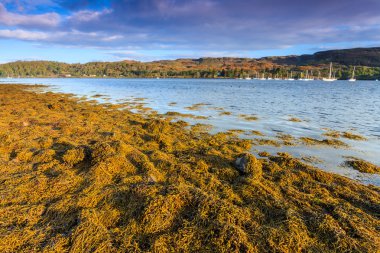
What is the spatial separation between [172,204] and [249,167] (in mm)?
2908

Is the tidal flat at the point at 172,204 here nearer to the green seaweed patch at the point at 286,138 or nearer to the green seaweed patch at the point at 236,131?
the green seaweed patch at the point at 286,138

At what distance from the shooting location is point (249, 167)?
6266 mm

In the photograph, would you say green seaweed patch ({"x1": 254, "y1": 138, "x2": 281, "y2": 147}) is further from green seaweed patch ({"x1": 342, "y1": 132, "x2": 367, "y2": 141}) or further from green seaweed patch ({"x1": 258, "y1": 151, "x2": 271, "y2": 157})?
green seaweed patch ({"x1": 342, "y1": 132, "x2": 367, "y2": 141})

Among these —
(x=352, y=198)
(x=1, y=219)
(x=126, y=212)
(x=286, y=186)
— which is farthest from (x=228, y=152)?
(x=1, y=219)

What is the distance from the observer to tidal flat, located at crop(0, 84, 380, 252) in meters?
3.46

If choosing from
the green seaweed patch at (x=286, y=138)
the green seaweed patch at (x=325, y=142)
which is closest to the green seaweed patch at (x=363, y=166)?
the green seaweed patch at (x=325, y=142)

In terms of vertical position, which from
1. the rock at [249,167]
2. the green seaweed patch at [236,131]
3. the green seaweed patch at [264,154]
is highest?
the rock at [249,167]

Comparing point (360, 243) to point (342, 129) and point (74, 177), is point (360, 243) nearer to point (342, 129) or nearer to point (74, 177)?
point (74, 177)

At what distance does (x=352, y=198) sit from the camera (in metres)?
5.30

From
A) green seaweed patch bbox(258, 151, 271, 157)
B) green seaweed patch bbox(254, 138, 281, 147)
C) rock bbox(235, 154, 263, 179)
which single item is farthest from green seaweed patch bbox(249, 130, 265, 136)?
rock bbox(235, 154, 263, 179)

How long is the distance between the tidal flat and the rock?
31mm

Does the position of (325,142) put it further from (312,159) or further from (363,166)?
(363,166)

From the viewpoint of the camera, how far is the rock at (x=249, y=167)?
6.10m

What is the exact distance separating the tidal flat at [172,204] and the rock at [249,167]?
3cm
